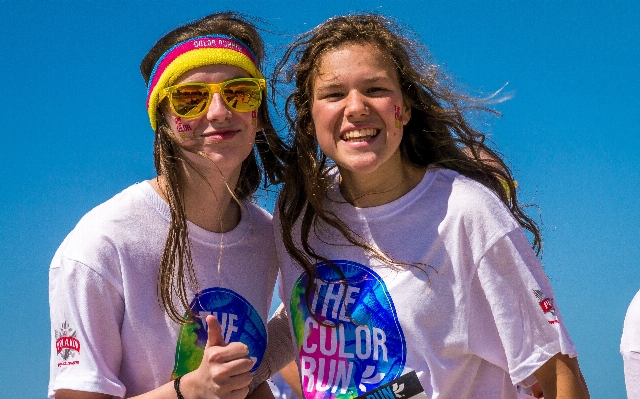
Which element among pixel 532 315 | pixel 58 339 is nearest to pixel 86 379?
pixel 58 339

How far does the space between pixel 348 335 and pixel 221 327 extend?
564mm

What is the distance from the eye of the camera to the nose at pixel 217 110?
11.5 ft

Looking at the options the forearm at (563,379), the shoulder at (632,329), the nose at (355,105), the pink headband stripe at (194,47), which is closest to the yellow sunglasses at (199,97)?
the pink headband stripe at (194,47)

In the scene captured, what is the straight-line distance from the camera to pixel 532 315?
10.6 feet

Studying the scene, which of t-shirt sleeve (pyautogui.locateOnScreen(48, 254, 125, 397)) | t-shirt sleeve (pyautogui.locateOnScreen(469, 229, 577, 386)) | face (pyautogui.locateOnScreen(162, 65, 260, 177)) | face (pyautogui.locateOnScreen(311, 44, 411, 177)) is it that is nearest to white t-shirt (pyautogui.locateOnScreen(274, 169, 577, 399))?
t-shirt sleeve (pyautogui.locateOnScreen(469, 229, 577, 386))

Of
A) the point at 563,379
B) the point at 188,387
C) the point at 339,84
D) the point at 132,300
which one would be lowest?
the point at 563,379

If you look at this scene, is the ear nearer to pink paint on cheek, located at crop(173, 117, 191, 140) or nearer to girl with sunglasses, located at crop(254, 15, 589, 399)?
girl with sunglasses, located at crop(254, 15, 589, 399)

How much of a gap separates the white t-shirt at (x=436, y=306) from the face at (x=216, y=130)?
59cm

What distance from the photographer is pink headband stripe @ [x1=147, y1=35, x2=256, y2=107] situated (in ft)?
11.9

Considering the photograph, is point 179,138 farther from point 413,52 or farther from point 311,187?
point 413,52

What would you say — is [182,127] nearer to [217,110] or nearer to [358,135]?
[217,110]

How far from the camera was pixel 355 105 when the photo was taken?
345cm

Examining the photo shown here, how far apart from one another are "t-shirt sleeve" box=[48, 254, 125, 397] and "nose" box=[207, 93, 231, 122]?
0.81 m

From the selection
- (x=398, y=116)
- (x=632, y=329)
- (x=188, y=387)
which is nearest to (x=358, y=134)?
(x=398, y=116)
